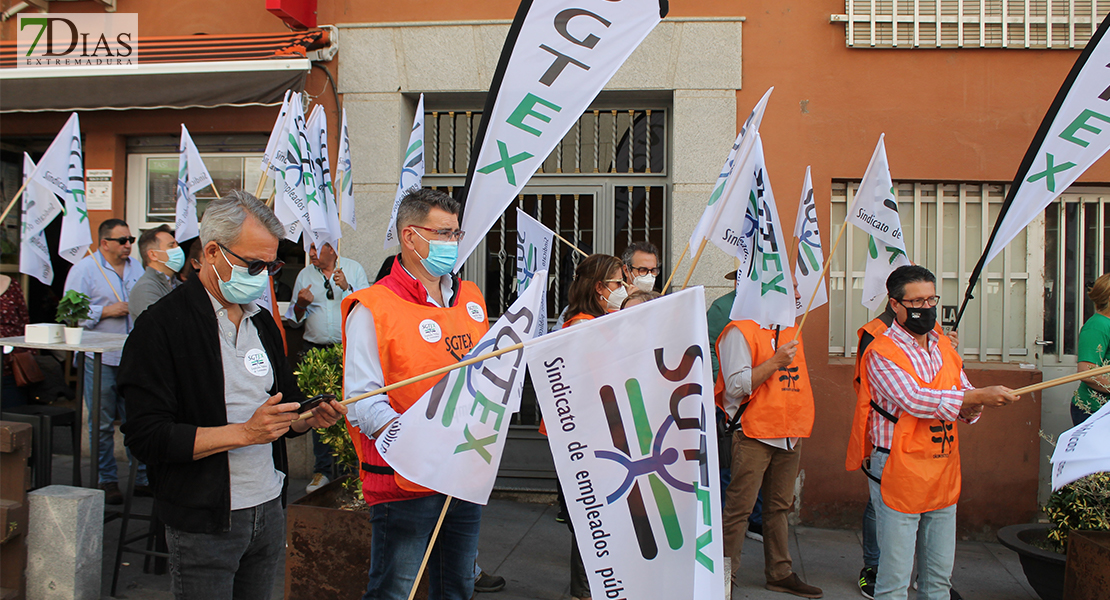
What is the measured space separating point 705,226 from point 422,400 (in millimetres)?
2285

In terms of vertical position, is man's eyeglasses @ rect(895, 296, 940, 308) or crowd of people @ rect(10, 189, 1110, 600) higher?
man's eyeglasses @ rect(895, 296, 940, 308)

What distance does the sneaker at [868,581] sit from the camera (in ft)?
15.6

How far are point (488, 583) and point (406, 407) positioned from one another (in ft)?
7.54

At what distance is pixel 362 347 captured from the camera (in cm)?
271

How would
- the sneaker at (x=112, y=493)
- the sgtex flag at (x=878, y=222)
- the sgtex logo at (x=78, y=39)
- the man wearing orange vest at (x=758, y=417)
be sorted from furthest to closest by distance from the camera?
the sgtex logo at (x=78, y=39) < the sneaker at (x=112, y=493) < the sgtex flag at (x=878, y=222) < the man wearing orange vest at (x=758, y=417)

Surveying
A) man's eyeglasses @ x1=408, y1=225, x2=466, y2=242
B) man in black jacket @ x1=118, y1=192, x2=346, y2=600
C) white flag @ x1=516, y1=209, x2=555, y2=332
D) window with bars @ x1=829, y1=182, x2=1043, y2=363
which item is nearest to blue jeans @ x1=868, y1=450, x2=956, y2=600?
man's eyeglasses @ x1=408, y1=225, x2=466, y2=242

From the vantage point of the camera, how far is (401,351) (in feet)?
8.95

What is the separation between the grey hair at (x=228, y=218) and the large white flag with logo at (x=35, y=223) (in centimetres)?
464

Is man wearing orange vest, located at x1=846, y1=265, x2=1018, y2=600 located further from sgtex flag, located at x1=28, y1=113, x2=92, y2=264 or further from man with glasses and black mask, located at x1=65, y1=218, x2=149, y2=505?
sgtex flag, located at x1=28, y1=113, x2=92, y2=264

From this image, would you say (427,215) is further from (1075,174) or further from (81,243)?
(81,243)

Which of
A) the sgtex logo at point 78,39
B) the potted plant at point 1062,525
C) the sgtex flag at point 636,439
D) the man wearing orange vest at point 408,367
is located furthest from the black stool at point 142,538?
the potted plant at point 1062,525

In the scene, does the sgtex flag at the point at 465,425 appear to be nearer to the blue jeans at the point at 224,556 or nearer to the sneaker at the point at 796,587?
the blue jeans at the point at 224,556

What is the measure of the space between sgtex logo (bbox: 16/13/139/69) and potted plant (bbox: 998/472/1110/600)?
26.0 ft

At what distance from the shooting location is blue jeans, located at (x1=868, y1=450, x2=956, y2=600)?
11.8 feet
